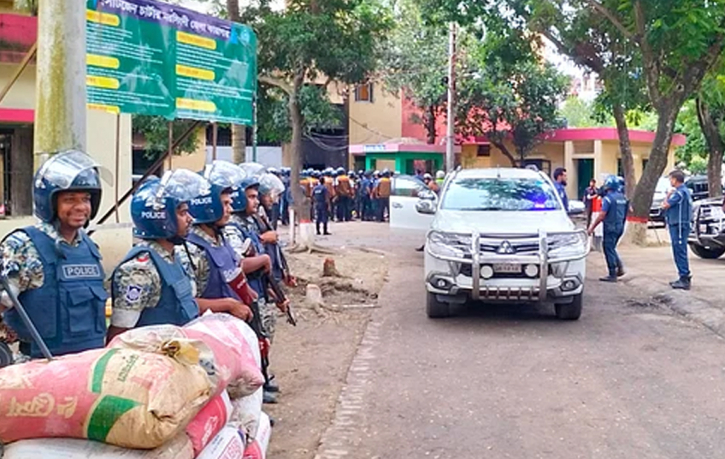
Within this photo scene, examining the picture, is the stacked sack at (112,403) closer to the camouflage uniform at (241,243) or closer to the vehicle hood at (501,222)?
the camouflage uniform at (241,243)

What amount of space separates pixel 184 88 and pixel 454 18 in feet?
35.6

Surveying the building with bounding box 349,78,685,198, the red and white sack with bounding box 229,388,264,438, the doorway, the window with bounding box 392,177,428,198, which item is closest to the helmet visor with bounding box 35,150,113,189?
the red and white sack with bounding box 229,388,264,438

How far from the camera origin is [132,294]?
3512 mm

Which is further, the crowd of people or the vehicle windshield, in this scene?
the vehicle windshield

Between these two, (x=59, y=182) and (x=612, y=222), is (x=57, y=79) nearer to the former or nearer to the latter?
(x=59, y=182)

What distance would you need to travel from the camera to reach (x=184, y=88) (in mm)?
7328

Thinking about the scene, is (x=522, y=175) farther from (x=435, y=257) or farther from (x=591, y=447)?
(x=591, y=447)

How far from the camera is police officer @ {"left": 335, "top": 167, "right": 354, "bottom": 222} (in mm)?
26234

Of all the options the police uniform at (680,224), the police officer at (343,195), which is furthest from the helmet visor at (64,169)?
the police officer at (343,195)

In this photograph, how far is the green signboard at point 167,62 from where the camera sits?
6.31 m

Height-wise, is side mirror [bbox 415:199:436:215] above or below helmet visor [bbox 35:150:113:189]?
below

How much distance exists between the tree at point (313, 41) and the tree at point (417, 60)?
16.5 m

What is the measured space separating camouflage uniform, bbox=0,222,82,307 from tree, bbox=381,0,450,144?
1151 inches

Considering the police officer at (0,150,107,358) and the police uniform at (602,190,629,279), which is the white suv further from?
the police officer at (0,150,107,358)
